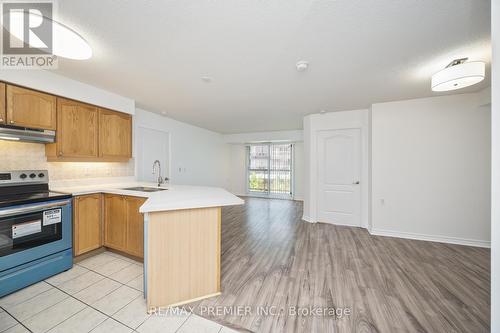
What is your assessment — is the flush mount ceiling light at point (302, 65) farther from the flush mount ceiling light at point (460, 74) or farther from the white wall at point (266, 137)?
the white wall at point (266, 137)

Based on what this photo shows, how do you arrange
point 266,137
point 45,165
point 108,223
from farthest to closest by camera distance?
point 266,137
point 108,223
point 45,165

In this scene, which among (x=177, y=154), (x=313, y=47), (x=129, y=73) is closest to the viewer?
(x=313, y=47)

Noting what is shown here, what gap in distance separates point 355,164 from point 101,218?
4.66m

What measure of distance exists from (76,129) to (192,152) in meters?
2.95

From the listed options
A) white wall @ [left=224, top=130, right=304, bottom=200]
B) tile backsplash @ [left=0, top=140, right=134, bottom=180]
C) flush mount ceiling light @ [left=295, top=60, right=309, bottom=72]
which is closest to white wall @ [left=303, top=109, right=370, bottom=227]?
white wall @ [left=224, top=130, right=304, bottom=200]

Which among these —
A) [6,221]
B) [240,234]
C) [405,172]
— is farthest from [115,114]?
[405,172]

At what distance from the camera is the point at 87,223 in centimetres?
244

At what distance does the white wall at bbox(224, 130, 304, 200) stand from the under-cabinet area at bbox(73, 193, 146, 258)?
4.89 meters

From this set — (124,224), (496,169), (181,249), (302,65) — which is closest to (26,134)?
(124,224)

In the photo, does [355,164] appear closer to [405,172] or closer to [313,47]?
[405,172]

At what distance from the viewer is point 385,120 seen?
134 inches

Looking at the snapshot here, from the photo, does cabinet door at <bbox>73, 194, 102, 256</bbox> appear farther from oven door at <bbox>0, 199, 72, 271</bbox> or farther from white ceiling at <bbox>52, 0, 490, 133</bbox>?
white ceiling at <bbox>52, 0, 490, 133</bbox>

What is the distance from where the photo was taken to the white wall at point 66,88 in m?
2.08

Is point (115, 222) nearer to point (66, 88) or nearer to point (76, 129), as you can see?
point (76, 129)
